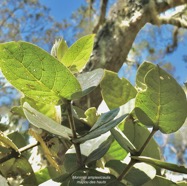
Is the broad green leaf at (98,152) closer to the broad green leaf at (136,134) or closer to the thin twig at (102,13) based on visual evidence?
the broad green leaf at (136,134)

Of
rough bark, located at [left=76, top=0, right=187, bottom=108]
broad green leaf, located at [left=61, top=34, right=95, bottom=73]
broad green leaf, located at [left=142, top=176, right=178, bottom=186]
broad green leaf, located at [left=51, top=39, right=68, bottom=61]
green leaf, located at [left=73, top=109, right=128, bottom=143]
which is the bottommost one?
broad green leaf, located at [left=142, top=176, right=178, bottom=186]

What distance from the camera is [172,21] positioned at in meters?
3.39

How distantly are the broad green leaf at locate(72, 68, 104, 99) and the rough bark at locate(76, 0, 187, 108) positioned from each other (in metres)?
1.38

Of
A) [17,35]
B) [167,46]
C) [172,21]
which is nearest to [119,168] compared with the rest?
[172,21]

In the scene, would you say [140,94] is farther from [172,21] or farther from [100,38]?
[172,21]

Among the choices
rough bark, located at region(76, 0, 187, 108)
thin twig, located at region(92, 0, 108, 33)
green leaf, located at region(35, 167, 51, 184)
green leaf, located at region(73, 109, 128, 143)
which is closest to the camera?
green leaf, located at region(73, 109, 128, 143)

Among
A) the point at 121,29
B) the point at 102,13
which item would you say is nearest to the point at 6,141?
the point at 121,29

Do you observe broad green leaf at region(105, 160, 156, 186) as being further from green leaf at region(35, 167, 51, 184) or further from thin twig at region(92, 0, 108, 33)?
thin twig at region(92, 0, 108, 33)

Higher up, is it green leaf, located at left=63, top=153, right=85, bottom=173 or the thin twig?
the thin twig

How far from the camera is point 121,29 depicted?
2.46m

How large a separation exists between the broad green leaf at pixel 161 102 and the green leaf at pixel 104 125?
1.0 inches

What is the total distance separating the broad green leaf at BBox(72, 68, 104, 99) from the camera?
0.83 feet

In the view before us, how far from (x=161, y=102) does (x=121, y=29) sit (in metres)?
2.25

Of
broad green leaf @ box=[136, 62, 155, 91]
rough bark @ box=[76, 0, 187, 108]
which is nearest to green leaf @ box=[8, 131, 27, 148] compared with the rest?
broad green leaf @ box=[136, 62, 155, 91]
